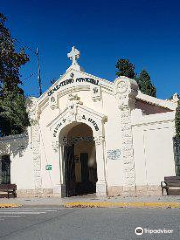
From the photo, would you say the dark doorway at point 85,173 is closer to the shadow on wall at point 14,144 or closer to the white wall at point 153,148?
the shadow on wall at point 14,144

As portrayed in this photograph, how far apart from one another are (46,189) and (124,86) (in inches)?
304

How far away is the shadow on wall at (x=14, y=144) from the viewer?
21.3 meters

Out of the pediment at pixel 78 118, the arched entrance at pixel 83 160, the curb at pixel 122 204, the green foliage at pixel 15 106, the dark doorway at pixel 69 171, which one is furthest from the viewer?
the green foliage at pixel 15 106

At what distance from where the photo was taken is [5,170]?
22125 mm

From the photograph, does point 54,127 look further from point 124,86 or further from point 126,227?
point 126,227

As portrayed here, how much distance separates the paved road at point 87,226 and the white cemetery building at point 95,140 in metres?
5.76

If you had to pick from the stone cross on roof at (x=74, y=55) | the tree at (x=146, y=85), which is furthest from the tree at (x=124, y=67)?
the stone cross on roof at (x=74, y=55)

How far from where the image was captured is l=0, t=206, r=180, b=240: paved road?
8188mm

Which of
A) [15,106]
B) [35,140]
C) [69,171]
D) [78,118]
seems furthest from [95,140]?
[15,106]

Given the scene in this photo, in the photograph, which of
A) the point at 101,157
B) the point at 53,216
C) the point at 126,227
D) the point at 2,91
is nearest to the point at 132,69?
the point at 2,91

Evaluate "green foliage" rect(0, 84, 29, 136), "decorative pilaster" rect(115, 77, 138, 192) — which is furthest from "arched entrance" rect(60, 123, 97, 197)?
"decorative pilaster" rect(115, 77, 138, 192)

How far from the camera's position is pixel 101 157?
60.0 feet

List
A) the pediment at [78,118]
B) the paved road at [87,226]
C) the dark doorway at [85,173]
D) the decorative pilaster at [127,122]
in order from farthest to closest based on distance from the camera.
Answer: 1. the dark doorway at [85,173]
2. the pediment at [78,118]
3. the decorative pilaster at [127,122]
4. the paved road at [87,226]

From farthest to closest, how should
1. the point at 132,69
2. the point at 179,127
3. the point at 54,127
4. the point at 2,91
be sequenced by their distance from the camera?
the point at 132,69 < the point at 2,91 < the point at 54,127 < the point at 179,127
